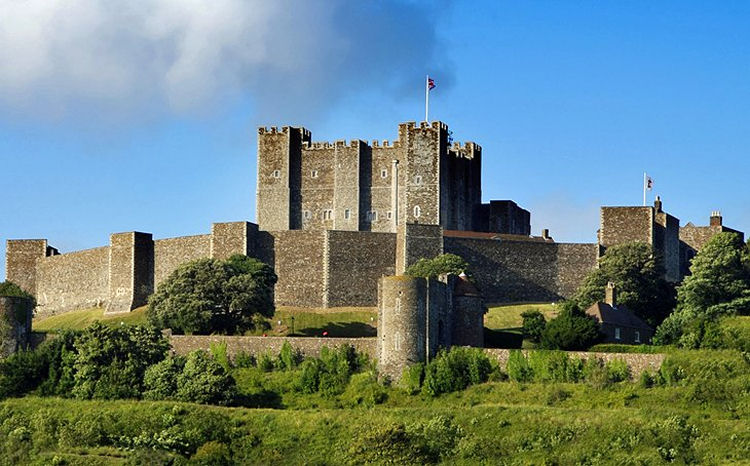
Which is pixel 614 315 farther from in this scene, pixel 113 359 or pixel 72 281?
pixel 72 281

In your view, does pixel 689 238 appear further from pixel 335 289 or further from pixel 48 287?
pixel 48 287

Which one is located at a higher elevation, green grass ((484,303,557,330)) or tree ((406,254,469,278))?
tree ((406,254,469,278))

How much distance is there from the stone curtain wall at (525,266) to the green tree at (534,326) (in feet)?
38.6

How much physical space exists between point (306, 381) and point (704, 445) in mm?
18524

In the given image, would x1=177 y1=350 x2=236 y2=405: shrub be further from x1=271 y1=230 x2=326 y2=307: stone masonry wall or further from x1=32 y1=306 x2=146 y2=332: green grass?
x1=271 y1=230 x2=326 y2=307: stone masonry wall

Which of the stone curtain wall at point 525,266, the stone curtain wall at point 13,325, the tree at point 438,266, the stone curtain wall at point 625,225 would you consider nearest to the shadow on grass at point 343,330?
the tree at point 438,266

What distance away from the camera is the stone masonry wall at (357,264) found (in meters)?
101

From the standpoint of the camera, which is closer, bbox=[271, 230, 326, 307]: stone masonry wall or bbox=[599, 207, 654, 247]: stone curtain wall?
bbox=[271, 230, 326, 307]: stone masonry wall

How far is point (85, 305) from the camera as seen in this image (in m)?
109

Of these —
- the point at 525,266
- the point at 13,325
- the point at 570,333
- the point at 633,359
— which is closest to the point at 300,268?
the point at 525,266

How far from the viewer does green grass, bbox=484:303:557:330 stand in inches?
3725

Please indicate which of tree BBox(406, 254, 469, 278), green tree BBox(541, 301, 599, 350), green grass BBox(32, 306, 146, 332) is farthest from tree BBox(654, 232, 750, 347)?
green grass BBox(32, 306, 146, 332)

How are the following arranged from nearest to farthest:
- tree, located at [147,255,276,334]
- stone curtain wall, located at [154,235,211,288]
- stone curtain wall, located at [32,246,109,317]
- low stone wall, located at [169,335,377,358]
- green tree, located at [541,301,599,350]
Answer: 1. low stone wall, located at [169,335,377,358]
2. green tree, located at [541,301,599,350]
3. tree, located at [147,255,276,334]
4. stone curtain wall, located at [154,235,211,288]
5. stone curtain wall, located at [32,246,109,317]

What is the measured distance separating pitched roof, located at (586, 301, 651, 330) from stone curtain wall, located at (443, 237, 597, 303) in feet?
45.3
